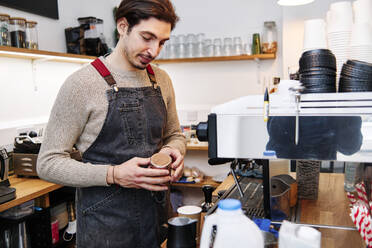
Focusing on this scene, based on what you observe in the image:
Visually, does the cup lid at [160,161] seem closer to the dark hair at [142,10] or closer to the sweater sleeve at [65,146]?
the sweater sleeve at [65,146]

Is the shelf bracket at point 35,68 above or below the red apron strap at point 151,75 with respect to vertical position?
above

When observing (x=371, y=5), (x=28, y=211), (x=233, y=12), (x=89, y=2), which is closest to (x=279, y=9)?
(x=233, y=12)

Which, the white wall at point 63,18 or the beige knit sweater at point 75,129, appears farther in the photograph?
the white wall at point 63,18

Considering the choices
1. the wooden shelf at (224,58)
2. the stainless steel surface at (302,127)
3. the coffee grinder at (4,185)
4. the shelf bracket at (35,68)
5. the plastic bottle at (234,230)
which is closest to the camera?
the plastic bottle at (234,230)

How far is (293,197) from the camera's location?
1.30 metres

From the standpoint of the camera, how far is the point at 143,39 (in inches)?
48.7

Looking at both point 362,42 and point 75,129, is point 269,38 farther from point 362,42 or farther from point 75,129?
point 75,129

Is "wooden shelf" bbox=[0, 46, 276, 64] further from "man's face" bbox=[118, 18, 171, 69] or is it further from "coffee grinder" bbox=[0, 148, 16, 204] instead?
"man's face" bbox=[118, 18, 171, 69]

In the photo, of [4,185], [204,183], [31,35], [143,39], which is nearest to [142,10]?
[143,39]

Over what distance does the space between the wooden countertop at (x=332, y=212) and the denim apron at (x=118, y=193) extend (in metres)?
0.63

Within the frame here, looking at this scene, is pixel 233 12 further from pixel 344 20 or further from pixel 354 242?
pixel 354 242

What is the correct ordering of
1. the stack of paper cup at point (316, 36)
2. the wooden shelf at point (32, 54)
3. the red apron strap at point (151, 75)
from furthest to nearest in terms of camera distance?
the wooden shelf at point (32, 54) → the red apron strap at point (151, 75) → the stack of paper cup at point (316, 36)

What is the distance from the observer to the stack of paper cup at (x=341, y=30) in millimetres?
1049

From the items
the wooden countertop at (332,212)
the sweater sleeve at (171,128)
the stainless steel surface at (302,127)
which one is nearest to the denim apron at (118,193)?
the sweater sleeve at (171,128)
